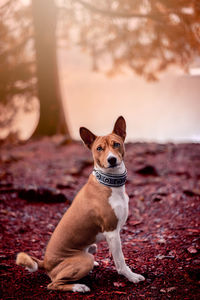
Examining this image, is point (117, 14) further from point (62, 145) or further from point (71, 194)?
point (71, 194)

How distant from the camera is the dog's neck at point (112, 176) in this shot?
3555mm

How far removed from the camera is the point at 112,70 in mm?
12961

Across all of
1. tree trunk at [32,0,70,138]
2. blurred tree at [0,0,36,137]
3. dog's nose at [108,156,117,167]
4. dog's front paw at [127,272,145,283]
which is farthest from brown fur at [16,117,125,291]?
blurred tree at [0,0,36,137]

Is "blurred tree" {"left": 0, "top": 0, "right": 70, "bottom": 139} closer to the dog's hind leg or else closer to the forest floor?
the forest floor

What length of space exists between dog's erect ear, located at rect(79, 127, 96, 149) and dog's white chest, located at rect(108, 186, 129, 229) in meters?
0.58

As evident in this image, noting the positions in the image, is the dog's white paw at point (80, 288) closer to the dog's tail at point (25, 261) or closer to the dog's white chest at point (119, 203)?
the dog's tail at point (25, 261)

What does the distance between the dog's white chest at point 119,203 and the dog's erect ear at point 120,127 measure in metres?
0.62

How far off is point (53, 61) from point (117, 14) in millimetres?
2835

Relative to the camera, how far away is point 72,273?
3520 mm

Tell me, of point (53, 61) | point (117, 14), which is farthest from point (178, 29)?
point (53, 61)

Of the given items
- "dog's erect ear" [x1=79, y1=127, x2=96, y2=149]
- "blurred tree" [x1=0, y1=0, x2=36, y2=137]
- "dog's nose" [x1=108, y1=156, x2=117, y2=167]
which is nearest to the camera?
"dog's nose" [x1=108, y1=156, x2=117, y2=167]

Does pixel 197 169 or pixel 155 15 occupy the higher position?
pixel 155 15

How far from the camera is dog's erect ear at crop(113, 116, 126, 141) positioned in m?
3.73

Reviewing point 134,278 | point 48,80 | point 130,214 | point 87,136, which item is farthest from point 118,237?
point 48,80
